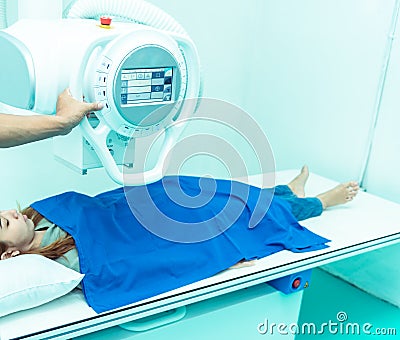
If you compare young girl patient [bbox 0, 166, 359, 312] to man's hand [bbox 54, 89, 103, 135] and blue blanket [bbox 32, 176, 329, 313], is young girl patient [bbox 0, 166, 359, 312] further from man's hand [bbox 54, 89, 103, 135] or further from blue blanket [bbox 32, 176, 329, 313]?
man's hand [bbox 54, 89, 103, 135]

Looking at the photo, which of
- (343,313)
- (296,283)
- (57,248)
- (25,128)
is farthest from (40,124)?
(343,313)

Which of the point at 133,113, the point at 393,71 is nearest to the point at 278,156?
the point at 393,71

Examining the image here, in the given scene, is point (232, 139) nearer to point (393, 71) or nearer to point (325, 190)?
point (325, 190)

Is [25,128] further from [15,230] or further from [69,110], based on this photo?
[15,230]

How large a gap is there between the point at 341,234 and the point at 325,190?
1.64ft

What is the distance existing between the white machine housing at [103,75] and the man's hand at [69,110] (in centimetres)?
2

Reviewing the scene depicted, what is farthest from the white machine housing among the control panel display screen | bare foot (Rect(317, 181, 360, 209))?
bare foot (Rect(317, 181, 360, 209))

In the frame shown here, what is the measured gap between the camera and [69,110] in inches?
52.6

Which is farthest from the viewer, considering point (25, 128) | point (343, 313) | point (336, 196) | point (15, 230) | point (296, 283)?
point (343, 313)

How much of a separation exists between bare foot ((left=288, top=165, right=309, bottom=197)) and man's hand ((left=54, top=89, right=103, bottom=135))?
125cm

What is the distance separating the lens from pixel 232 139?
10.4ft

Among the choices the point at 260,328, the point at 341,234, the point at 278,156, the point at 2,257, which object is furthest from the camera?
the point at 278,156

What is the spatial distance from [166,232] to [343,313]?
1.09m

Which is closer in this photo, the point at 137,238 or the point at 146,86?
the point at 146,86
